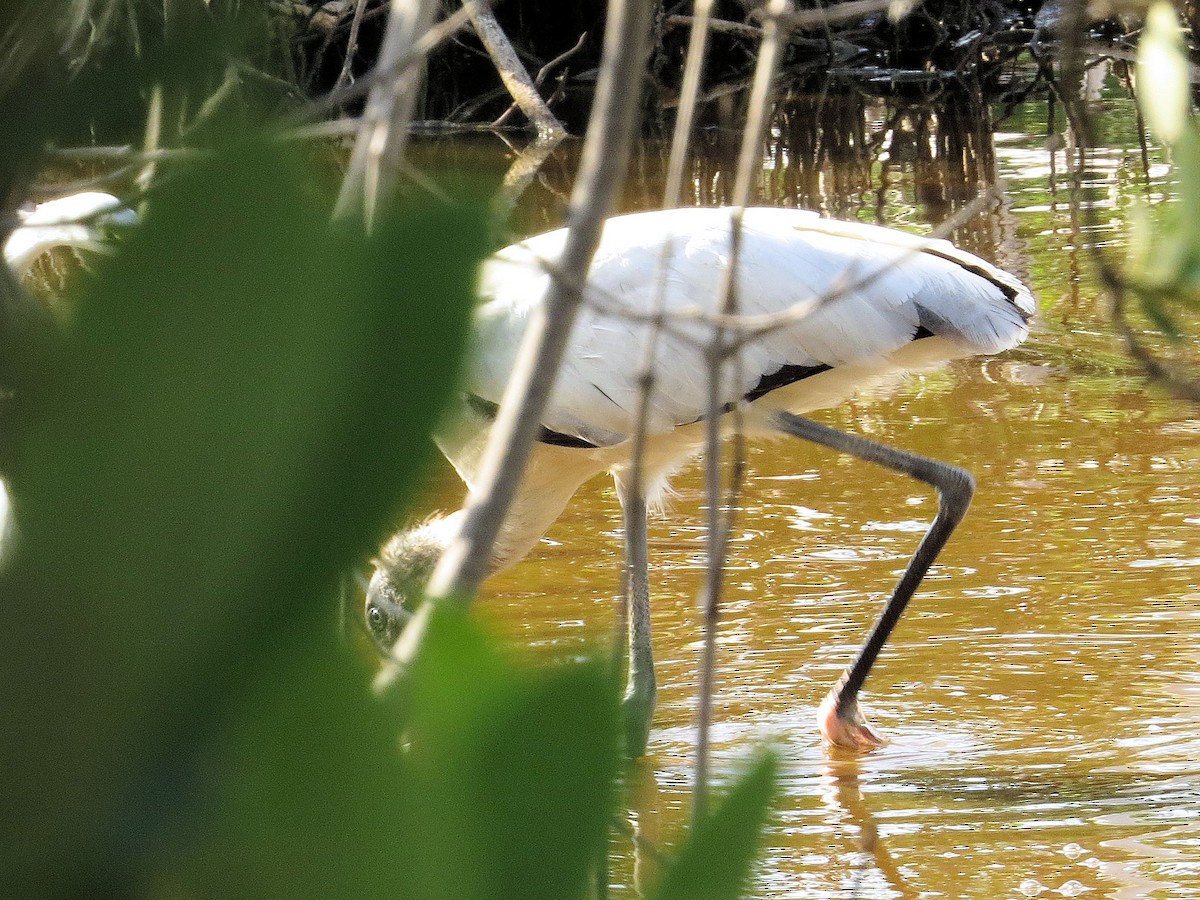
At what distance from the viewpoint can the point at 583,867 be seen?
367 mm

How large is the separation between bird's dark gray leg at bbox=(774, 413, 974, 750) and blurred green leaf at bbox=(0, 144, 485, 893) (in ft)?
9.64

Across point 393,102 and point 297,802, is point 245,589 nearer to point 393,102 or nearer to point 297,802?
point 297,802

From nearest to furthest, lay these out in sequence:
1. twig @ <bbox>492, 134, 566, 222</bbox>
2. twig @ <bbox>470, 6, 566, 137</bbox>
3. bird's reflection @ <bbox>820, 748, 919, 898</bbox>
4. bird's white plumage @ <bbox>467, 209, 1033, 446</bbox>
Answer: bird's reflection @ <bbox>820, 748, 919, 898</bbox> < bird's white plumage @ <bbox>467, 209, 1033, 446</bbox> < twig @ <bbox>470, 6, 566, 137</bbox> < twig @ <bbox>492, 134, 566, 222</bbox>

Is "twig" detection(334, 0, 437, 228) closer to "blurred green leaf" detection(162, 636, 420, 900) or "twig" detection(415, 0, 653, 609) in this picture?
"twig" detection(415, 0, 653, 609)

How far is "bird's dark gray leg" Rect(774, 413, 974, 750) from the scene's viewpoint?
10.5ft

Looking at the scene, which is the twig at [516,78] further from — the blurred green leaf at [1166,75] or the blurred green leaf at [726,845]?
the blurred green leaf at [726,845]

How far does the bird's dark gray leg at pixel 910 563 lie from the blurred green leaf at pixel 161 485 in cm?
294

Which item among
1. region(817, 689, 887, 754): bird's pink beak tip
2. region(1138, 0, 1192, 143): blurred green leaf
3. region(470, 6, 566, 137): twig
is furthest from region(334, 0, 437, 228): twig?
region(470, 6, 566, 137): twig

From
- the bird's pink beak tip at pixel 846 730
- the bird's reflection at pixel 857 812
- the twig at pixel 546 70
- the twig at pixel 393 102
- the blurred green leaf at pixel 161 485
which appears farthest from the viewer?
the twig at pixel 546 70

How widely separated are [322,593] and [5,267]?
36cm

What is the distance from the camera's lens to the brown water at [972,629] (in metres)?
2.73

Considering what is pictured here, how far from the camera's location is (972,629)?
3.66 metres

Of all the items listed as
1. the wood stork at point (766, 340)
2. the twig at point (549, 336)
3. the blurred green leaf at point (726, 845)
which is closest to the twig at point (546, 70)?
the wood stork at point (766, 340)

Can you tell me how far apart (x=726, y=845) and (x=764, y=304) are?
9.94 feet
